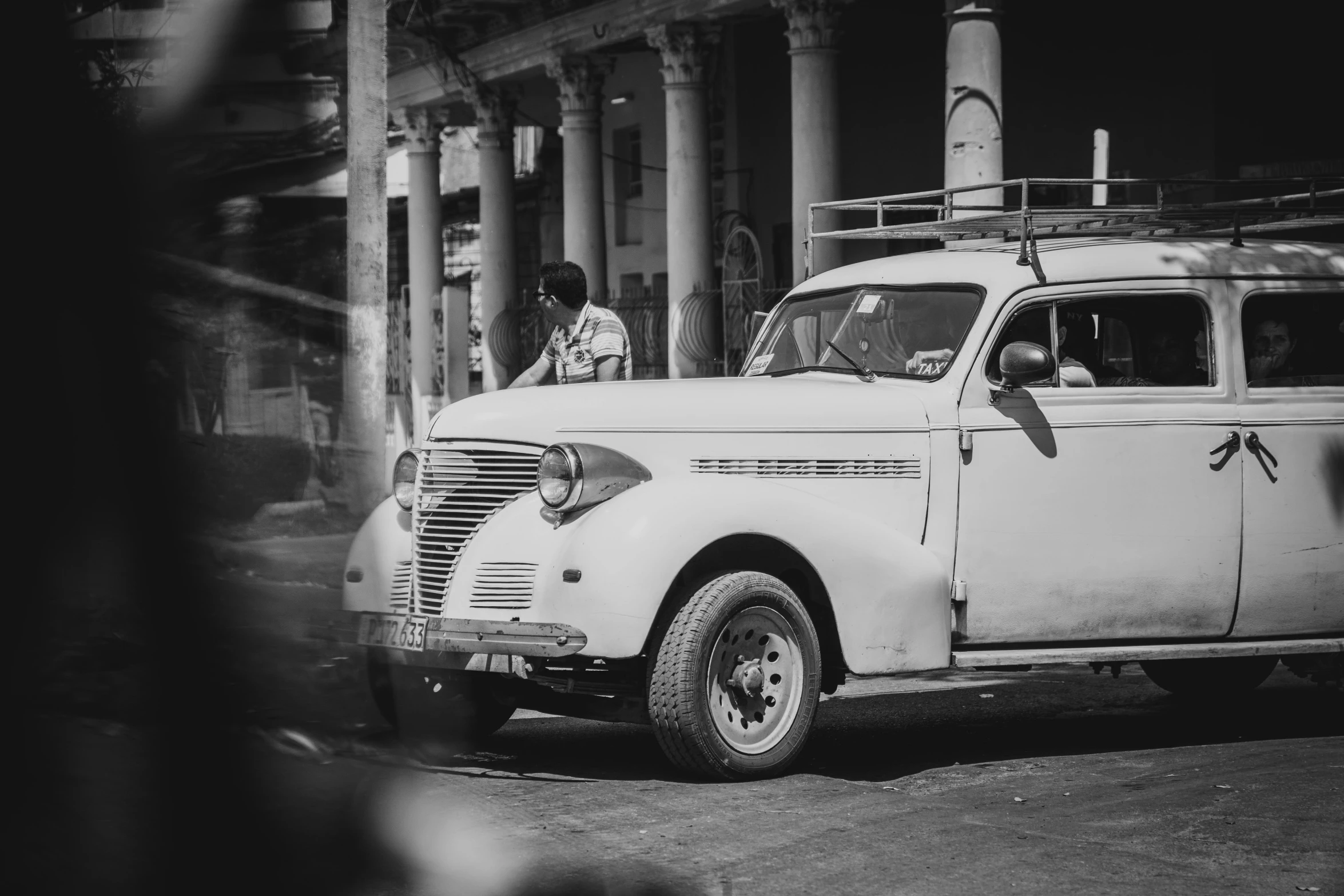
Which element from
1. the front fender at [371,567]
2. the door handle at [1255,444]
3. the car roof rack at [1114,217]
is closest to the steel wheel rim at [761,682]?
the car roof rack at [1114,217]

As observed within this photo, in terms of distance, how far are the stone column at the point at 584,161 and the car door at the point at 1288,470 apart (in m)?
16.2

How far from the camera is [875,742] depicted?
22.2 ft

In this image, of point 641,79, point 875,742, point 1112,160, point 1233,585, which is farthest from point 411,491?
point 641,79

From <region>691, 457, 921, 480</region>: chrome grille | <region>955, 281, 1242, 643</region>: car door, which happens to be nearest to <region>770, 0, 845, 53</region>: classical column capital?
<region>955, 281, 1242, 643</region>: car door

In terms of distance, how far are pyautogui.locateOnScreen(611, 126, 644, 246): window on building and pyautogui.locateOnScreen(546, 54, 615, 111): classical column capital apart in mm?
4615

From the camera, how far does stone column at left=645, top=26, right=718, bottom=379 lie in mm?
20516

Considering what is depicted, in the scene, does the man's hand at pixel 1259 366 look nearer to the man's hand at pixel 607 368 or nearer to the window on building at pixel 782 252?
the man's hand at pixel 607 368

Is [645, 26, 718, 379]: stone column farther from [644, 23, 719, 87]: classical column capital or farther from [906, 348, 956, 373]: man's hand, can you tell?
[906, 348, 956, 373]: man's hand

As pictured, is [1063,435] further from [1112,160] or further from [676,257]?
[1112,160]

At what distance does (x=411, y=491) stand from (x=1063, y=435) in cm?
253

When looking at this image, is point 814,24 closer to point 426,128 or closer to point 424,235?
point 426,128

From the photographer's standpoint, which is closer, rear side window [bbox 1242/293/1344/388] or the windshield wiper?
the windshield wiper

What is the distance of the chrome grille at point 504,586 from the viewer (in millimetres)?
5637

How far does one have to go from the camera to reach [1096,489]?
21.4 feet
